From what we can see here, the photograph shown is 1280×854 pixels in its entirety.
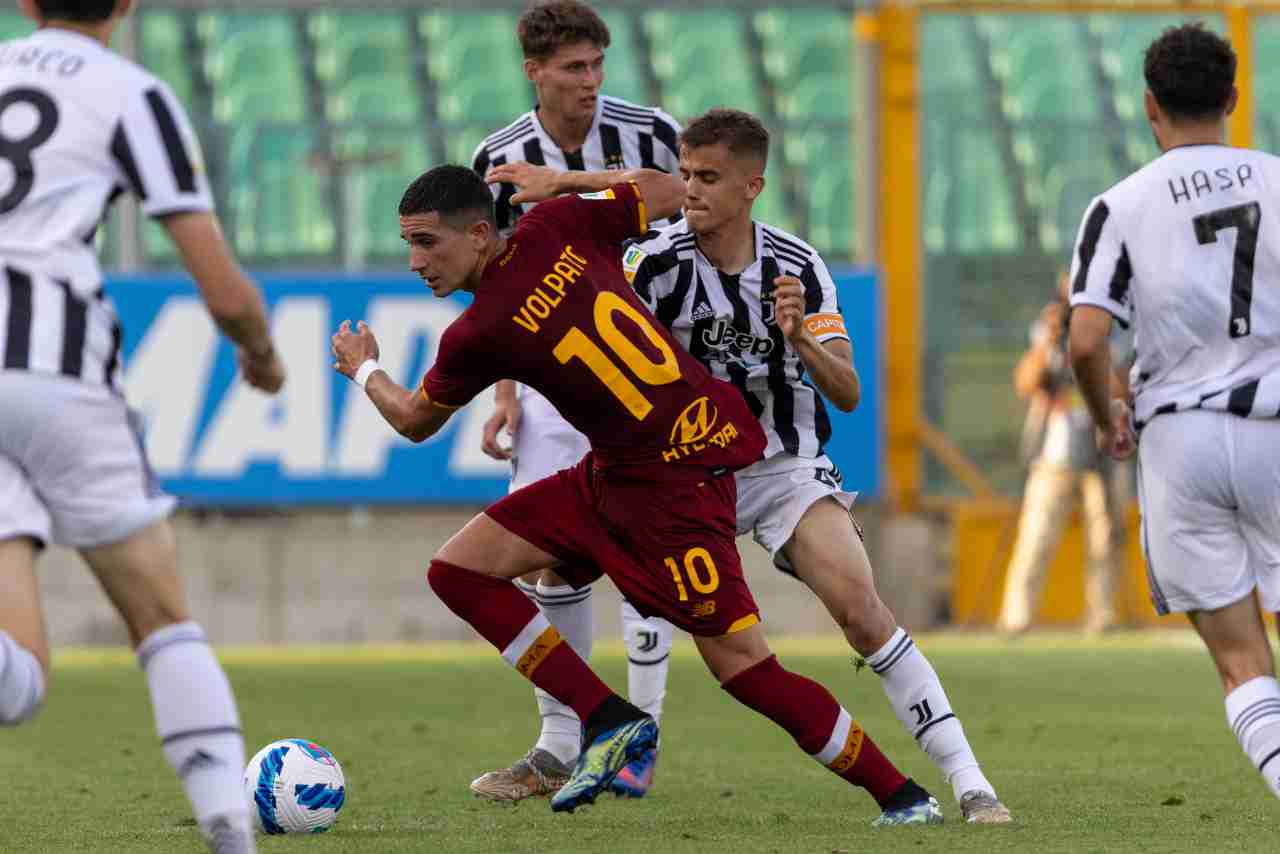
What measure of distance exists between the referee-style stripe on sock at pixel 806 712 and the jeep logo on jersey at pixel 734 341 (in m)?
0.95

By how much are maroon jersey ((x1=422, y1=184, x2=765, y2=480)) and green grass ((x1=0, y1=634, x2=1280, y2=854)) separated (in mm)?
965

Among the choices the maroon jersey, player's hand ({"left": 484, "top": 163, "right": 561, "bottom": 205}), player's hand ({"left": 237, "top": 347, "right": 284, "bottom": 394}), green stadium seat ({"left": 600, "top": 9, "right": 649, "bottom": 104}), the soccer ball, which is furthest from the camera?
green stadium seat ({"left": 600, "top": 9, "right": 649, "bottom": 104})

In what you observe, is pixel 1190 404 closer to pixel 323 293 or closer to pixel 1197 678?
pixel 1197 678

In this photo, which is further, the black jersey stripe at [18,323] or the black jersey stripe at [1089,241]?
the black jersey stripe at [1089,241]

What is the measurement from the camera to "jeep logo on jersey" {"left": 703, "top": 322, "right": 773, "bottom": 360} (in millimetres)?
6254

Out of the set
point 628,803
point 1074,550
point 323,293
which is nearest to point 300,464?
point 323,293

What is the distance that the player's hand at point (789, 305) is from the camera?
18.4ft

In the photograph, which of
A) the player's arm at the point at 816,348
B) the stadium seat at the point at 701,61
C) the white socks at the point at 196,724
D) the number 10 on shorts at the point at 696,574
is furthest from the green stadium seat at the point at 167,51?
the white socks at the point at 196,724

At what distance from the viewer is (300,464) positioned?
15.5 m

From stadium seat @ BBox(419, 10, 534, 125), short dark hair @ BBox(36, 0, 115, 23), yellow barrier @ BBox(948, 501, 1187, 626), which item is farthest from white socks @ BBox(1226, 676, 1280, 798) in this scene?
stadium seat @ BBox(419, 10, 534, 125)

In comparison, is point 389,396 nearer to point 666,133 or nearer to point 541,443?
point 541,443

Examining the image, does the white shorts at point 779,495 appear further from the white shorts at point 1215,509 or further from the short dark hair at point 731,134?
the white shorts at point 1215,509

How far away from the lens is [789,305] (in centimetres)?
562

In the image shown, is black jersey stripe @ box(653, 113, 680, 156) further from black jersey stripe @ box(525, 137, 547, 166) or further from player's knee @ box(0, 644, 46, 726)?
player's knee @ box(0, 644, 46, 726)
